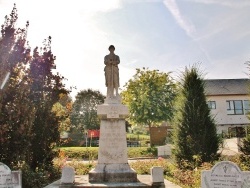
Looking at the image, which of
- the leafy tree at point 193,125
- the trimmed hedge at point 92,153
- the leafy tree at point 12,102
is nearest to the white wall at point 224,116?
the trimmed hedge at point 92,153

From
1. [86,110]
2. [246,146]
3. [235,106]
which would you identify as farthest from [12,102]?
[86,110]

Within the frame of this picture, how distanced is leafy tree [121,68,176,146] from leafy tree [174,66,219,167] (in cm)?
1995

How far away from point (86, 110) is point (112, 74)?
1698 inches

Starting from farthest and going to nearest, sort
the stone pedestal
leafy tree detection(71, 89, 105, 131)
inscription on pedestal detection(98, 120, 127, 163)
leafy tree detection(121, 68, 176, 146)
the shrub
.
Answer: leafy tree detection(71, 89, 105, 131), leafy tree detection(121, 68, 176, 146), inscription on pedestal detection(98, 120, 127, 163), the stone pedestal, the shrub

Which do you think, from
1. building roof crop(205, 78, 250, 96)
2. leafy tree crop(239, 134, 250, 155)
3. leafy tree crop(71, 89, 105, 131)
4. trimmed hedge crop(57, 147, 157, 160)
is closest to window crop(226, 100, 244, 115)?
building roof crop(205, 78, 250, 96)

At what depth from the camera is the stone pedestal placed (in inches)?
437

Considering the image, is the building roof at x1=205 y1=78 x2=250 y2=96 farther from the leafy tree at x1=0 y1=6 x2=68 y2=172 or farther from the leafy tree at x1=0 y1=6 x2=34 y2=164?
the leafy tree at x1=0 y1=6 x2=34 y2=164

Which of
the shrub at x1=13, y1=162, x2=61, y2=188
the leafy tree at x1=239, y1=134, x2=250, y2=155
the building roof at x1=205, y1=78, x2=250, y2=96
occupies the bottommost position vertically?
the shrub at x1=13, y1=162, x2=61, y2=188

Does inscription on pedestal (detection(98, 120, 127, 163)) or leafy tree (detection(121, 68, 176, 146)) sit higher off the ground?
leafy tree (detection(121, 68, 176, 146))

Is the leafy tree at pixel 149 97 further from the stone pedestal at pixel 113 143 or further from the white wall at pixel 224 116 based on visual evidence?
the stone pedestal at pixel 113 143

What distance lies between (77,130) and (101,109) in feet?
131

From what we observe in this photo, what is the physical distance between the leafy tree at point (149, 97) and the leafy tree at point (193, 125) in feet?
65.5

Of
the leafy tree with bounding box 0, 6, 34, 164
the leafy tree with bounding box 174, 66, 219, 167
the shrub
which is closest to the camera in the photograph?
the leafy tree with bounding box 0, 6, 34, 164

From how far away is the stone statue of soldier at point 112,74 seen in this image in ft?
39.6
